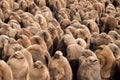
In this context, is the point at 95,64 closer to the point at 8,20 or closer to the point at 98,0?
→ the point at 8,20

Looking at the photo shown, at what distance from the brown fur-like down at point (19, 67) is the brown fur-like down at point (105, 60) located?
1615 mm

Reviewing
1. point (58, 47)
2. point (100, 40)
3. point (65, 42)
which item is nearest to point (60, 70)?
point (65, 42)

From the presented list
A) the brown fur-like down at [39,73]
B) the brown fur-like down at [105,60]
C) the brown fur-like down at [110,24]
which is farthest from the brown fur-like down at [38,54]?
the brown fur-like down at [110,24]

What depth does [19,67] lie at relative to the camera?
5.97 meters

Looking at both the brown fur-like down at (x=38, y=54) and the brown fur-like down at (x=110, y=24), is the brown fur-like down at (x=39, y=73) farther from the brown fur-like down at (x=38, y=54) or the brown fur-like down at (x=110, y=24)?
the brown fur-like down at (x=110, y=24)

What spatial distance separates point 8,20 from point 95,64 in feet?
12.4

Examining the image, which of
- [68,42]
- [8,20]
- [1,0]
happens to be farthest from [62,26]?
[1,0]

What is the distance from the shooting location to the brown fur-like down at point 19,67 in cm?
594

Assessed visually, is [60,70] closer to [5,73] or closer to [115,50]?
[5,73]

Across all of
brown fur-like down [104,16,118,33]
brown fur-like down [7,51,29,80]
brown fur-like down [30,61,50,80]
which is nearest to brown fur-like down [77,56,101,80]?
brown fur-like down [30,61,50,80]

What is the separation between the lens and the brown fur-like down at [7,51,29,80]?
5.94 meters

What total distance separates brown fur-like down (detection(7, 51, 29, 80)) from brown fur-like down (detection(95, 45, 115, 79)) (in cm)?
162

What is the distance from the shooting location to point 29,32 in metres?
7.89

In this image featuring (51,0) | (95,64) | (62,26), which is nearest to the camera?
(95,64)
